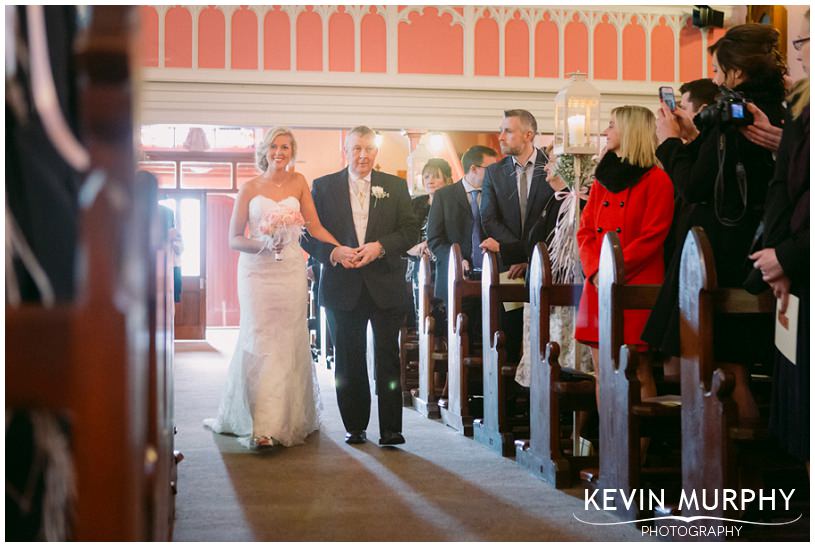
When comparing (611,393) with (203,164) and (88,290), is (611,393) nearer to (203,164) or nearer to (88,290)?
(88,290)

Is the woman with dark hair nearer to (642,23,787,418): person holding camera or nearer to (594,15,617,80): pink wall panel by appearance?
(642,23,787,418): person holding camera

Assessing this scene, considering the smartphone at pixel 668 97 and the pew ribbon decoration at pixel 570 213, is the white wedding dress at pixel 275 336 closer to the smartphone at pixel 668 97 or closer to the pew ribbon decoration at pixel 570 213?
the pew ribbon decoration at pixel 570 213

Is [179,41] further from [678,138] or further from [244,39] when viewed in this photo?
[678,138]

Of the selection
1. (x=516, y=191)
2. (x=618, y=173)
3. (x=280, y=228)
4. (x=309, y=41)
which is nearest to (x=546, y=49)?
(x=309, y=41)

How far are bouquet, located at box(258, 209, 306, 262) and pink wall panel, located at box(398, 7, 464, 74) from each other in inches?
186

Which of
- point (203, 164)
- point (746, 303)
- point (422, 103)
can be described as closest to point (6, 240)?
point (746, 303)

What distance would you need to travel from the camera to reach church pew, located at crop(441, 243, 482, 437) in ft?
17.6

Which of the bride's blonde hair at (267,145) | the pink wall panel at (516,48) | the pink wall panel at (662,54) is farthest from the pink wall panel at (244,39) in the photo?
the bride's blonde hair at (267,145)

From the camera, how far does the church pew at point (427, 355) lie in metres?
6.18

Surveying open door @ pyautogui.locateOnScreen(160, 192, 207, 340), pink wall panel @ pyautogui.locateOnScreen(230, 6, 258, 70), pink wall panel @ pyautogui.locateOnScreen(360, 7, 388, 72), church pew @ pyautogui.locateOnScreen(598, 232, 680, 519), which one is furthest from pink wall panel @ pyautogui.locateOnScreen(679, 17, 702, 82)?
open door @ pyautogui.locateOnScreen(160, 192, 207, 340)

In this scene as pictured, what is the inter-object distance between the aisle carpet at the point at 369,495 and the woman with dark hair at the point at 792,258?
31.8 inches

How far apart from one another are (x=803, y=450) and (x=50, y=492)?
193cm

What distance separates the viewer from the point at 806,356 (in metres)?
2.35

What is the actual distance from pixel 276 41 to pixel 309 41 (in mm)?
319
